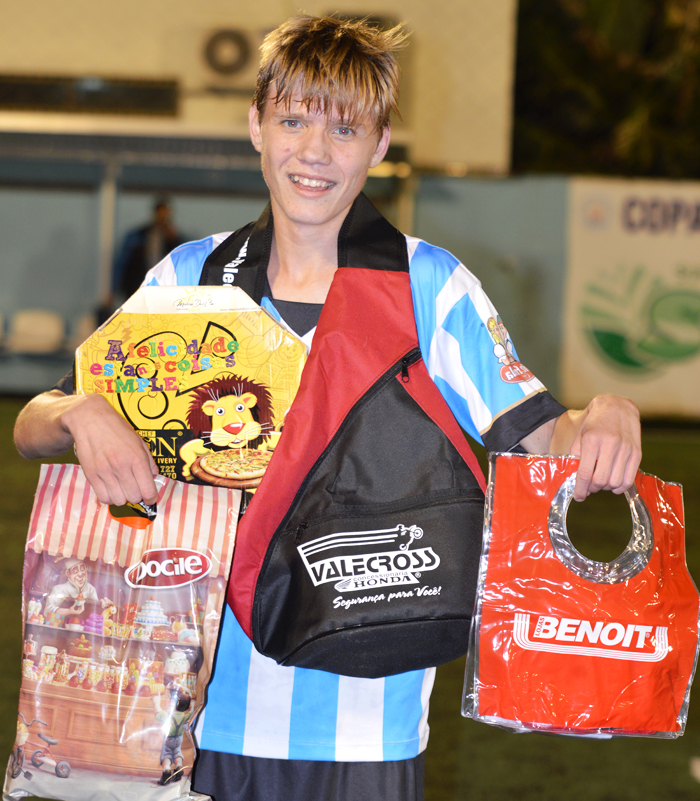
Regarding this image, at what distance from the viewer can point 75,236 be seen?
351 inches

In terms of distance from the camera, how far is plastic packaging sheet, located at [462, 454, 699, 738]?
1.15 meters

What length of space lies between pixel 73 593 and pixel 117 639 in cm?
8

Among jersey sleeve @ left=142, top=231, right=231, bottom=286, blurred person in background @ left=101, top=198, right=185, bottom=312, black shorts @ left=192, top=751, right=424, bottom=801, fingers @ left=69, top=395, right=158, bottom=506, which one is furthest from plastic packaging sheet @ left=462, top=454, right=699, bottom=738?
blurred person in background @ left=101, top=198, right=185, bottom=312

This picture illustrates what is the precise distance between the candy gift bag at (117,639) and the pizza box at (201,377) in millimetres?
62

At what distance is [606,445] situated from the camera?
1.14 m

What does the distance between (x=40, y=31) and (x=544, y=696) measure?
9038mm

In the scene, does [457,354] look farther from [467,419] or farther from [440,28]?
[440,28]

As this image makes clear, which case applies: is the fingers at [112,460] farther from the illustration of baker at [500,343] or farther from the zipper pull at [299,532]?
the illustration of baker at [500,343]

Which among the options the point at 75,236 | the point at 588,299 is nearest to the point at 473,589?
the point at 588,299

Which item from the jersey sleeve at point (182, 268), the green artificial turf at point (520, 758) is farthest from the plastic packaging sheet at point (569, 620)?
the green artificial turf at point (520, 758)

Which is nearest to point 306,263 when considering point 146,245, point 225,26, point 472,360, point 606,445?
point 472,360

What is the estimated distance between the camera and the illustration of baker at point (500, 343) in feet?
4.25

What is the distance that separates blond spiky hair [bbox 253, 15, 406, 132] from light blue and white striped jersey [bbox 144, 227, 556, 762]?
0.23 meters

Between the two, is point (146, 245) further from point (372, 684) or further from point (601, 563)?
point (601, 563)
